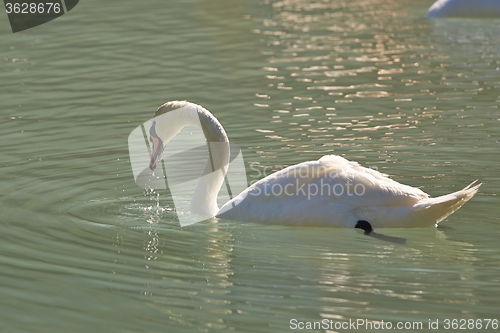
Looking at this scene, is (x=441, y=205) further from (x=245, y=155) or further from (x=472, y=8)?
(x=472, y=8)

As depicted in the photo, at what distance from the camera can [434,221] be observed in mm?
7734

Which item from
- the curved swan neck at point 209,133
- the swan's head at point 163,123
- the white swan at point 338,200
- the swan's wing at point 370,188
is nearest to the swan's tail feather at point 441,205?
the white swan at point 338,200

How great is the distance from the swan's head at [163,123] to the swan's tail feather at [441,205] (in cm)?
231

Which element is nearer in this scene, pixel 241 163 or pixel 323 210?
pixel 323 210

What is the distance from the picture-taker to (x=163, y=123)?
8656mm

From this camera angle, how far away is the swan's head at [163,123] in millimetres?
8617

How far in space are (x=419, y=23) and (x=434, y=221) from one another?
1133 centimetres

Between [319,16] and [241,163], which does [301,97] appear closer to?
[241,163]

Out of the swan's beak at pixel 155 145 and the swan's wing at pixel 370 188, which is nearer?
the swan's wing at pixel 370 188

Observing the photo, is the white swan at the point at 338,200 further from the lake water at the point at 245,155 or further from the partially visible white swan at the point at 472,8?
the partially visible white swan at the point at 472,8

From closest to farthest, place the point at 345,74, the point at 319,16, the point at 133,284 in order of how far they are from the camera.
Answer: the point at 133,284 < the point at 345,74 < the point at 319,16

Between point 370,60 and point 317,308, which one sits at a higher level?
point 317,308

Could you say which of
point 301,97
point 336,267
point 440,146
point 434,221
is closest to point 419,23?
point 301,97

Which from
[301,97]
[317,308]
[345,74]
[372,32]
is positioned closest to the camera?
[317,308]
